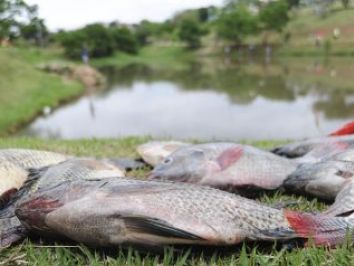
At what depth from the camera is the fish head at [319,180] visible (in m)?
3.22

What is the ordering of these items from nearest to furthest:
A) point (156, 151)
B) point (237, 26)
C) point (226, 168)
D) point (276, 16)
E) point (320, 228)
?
point (320, 228) → point (226, 168) → point (156, 151) → point (276, 16) → point (237, 26)

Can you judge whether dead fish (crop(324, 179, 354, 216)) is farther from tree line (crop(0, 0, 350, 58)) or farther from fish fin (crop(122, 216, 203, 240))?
tree line (crop(0, 0, 350, 58))

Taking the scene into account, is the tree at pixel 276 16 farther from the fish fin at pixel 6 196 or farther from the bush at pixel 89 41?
the fish fin at pixel 6 196

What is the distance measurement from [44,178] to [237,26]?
5554 centimetres

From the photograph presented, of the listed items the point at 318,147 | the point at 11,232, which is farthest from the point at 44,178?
the point at 318,147

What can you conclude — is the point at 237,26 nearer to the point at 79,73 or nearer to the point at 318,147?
the point at 79,73

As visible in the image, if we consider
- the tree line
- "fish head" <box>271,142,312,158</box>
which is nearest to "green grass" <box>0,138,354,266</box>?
"fish head" <box>271,142,312,158</box>

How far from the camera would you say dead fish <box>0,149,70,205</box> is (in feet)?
10.4

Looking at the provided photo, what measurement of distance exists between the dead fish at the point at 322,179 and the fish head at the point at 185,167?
0.57m

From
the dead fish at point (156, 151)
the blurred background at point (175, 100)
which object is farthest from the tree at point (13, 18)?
the dead fish at point (156, 151)

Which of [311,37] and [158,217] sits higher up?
[158,217]

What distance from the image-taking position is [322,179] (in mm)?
3299

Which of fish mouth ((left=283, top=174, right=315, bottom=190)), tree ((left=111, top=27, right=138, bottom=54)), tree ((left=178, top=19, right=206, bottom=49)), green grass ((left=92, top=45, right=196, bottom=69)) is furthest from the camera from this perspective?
tree ((left=178, top=19, right=206, bottom=49))

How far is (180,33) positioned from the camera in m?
61.3
